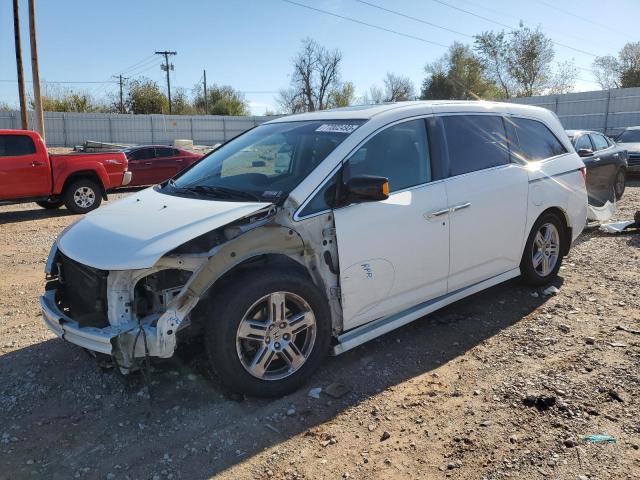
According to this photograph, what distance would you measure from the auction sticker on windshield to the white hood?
2.95ft

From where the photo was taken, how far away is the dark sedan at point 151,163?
16344mm

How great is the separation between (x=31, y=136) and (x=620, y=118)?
1144 inches

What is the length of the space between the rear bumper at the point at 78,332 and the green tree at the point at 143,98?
2147 inches

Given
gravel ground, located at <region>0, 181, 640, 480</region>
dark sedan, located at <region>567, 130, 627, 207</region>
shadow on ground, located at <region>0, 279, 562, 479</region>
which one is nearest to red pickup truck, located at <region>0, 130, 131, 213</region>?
gravel ground, located at <region>0, 181, 640, 480</region>

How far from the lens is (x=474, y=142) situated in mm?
4477

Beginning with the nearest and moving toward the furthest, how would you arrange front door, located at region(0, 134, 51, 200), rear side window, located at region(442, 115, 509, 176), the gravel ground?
the gravel ground → rear side window, located at region(442, 115, 509, 176) → front door, located at region(0, 134, 51, 200)

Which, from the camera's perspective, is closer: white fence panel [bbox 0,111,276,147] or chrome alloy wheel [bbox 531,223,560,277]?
chrome alloy wheel [bbox 531,223,560,277]

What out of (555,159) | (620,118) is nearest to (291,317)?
(555,159)

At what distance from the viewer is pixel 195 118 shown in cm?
4166

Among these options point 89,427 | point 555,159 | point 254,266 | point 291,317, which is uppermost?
point 555,159

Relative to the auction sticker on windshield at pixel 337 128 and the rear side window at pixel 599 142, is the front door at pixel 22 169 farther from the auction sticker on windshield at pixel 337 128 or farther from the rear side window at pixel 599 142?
the rear side window at pixel 599 142

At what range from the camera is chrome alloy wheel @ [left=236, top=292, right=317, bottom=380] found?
10.6ft

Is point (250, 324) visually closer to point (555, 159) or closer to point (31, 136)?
point (555, 159)

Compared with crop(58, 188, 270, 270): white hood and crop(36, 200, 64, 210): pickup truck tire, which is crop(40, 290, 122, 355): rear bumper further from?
crop(36, 200, 64, 210): pickup truck tire
